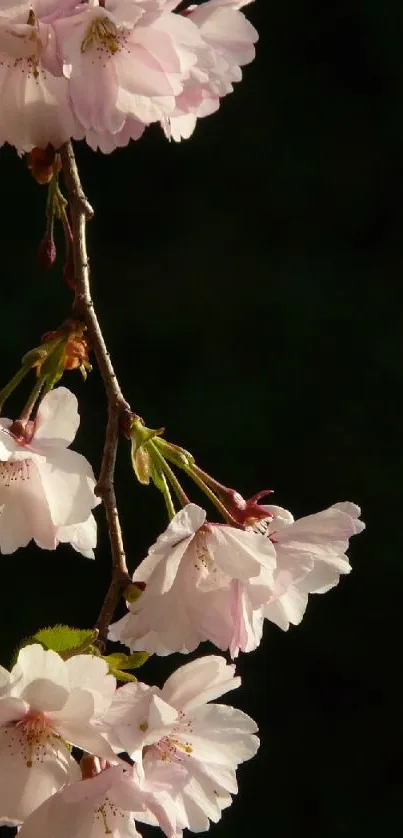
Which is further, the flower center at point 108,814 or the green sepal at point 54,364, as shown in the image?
the green sepal at point 54,364

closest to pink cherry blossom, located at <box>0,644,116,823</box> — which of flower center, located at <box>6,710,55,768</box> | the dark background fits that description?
flower center, located at <box>6,710,55,768</box>

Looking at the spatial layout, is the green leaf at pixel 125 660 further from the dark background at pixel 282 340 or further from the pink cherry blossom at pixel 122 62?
the dark background at pixel 282 340

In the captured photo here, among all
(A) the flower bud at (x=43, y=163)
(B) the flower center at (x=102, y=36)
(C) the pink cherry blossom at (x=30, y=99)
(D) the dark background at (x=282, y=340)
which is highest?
(B) the flower center at (x=102, y=36)

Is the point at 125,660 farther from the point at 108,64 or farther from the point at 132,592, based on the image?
the point at 108,64

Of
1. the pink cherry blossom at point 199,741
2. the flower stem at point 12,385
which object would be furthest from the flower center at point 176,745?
the flower stem at point 12,385

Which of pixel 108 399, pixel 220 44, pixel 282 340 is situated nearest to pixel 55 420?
pixel 108 399

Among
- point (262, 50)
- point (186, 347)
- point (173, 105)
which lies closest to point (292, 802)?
point (186, 347)

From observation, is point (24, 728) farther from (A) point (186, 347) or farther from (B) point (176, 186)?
Answer: (B) point (176, 186)
